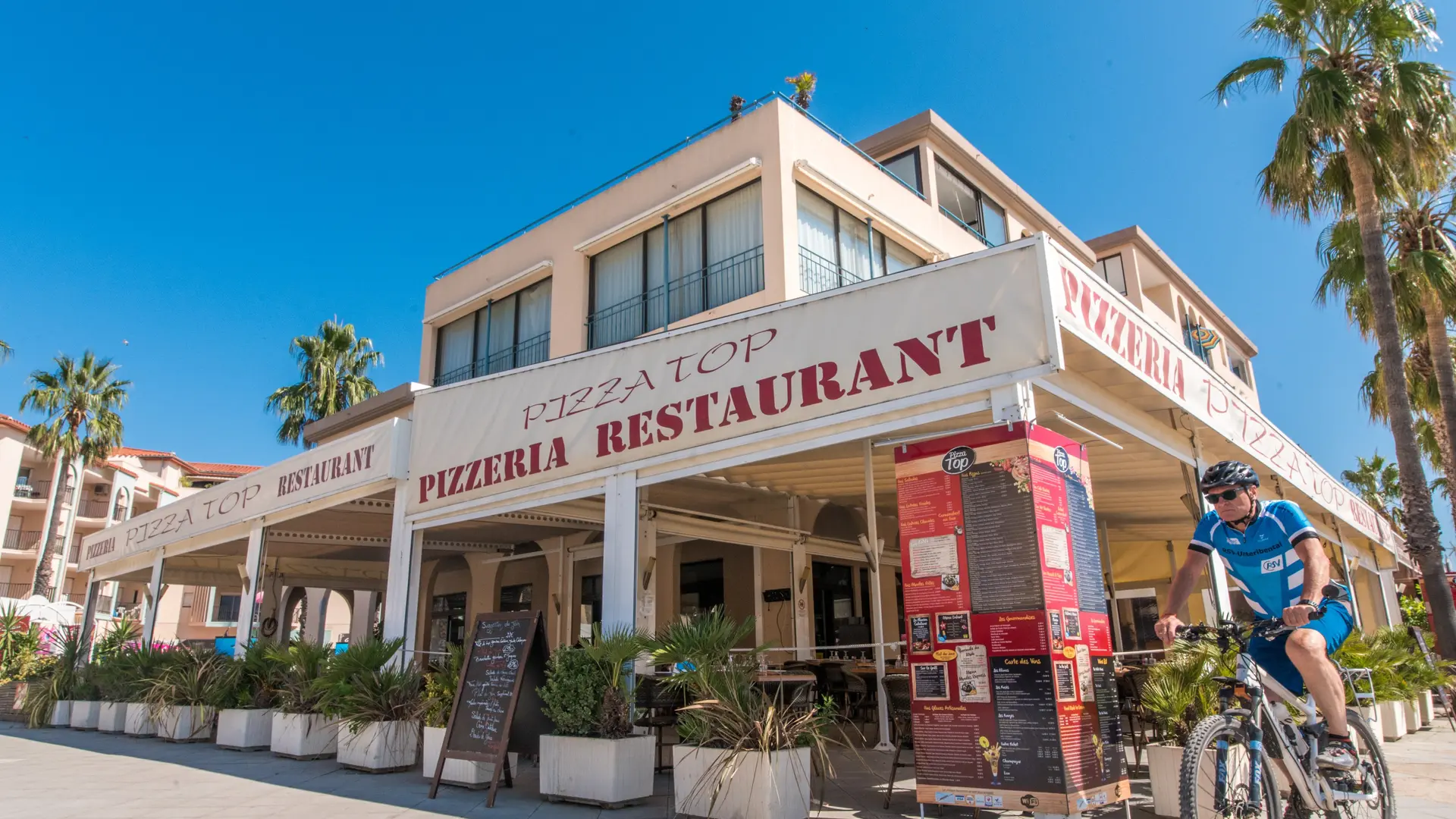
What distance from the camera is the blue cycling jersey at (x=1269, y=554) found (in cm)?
402

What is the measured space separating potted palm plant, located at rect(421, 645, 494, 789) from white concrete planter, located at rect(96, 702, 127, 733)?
687 cm

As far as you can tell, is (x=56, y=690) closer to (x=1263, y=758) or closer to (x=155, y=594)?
(x=155, y=594)

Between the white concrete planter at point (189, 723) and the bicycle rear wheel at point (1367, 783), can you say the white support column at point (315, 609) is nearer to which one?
the white concrete planter at point (189, 723)

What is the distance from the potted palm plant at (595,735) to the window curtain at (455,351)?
432 inches

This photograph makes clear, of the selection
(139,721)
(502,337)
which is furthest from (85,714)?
(502,337)

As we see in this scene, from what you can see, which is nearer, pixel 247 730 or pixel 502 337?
pixel 247 730

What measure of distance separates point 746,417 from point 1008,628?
8.97 ft

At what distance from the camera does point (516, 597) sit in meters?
16.4

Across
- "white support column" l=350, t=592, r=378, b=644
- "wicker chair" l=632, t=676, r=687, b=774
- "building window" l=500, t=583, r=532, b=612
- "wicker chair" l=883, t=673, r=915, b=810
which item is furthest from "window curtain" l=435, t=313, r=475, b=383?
"wicker chair" l=883, t=673, r=915, b=810

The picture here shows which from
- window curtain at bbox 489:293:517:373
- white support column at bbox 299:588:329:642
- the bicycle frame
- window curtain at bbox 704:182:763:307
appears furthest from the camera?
white support column at bbox 299:588:329:642

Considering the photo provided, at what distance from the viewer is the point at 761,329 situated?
716cm

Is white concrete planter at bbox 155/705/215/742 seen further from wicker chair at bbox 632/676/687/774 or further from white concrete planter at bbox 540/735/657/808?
wicker chair at bbox 632/676/687/774

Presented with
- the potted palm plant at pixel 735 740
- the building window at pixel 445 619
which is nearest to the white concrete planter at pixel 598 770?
the potted palm plant at pixel 735 740

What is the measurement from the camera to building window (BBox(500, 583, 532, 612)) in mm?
16156
